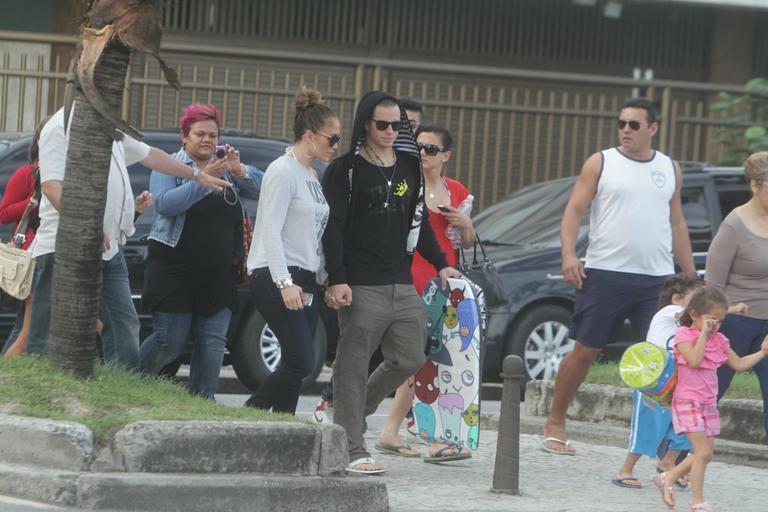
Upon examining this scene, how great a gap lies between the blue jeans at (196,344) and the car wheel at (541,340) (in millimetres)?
4242

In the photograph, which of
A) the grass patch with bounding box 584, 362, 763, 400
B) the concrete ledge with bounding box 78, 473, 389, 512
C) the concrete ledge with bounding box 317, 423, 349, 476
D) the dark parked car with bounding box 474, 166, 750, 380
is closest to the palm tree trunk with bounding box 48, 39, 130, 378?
the concrete ledge with bounding box 78, 473, 389, 512

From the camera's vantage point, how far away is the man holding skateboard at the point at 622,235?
8.35 m

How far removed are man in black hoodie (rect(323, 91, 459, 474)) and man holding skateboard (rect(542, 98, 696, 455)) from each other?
134cm

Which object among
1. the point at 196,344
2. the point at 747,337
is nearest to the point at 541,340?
the point at 747,337

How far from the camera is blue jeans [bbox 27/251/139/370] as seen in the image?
7.73 meters

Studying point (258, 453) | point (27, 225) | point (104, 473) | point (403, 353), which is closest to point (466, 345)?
point (403, 353)

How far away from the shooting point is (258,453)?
6.45 metres

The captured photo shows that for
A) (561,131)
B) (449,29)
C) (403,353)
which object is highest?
(449,29)

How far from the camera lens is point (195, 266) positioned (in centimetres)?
790

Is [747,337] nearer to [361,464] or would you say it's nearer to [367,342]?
[367,342]

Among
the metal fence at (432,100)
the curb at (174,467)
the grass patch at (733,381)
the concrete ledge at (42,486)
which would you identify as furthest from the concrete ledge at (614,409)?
the metal fence at (432,100)

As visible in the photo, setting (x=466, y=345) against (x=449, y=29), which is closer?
(x=466, y=345)

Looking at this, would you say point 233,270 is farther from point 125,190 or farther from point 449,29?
point 449,29

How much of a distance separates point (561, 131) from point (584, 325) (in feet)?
26.0
